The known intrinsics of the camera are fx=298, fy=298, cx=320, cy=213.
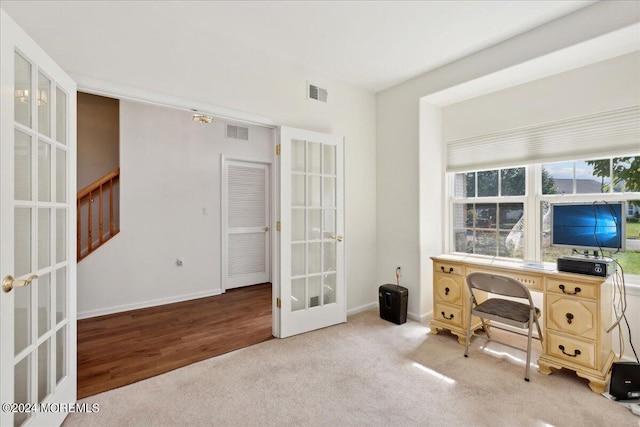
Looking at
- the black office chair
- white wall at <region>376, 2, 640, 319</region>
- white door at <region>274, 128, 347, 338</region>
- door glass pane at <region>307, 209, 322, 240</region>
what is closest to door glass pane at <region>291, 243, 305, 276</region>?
white door at <region>274, 128, 347, 338</region>

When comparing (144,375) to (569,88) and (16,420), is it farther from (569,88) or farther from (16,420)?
(569,88)

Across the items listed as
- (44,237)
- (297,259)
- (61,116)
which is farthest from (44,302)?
(297,259)

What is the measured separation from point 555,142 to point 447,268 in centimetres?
157

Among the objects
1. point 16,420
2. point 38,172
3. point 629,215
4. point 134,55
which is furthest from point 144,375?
point 629,215

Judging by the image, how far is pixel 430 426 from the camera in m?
1.79

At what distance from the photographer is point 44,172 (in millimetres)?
1649

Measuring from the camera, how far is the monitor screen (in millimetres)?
2246

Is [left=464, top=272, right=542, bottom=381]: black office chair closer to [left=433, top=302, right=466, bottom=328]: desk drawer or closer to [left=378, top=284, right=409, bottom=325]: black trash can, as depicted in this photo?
[left=433, top=302, right=466, bottom=328]: desk drawer

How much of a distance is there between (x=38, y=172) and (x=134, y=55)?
121 cm

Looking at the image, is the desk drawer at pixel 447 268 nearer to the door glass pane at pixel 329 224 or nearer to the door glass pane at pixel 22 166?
the door glass pane at pixel 329 224

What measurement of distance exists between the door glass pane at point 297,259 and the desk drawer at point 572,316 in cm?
220

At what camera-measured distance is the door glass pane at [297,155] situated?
3.16 m

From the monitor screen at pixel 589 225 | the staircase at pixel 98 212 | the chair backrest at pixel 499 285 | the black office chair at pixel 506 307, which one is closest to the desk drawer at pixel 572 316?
the black office chair at pixel 506 307

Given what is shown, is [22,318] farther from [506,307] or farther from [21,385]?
[506,307]
